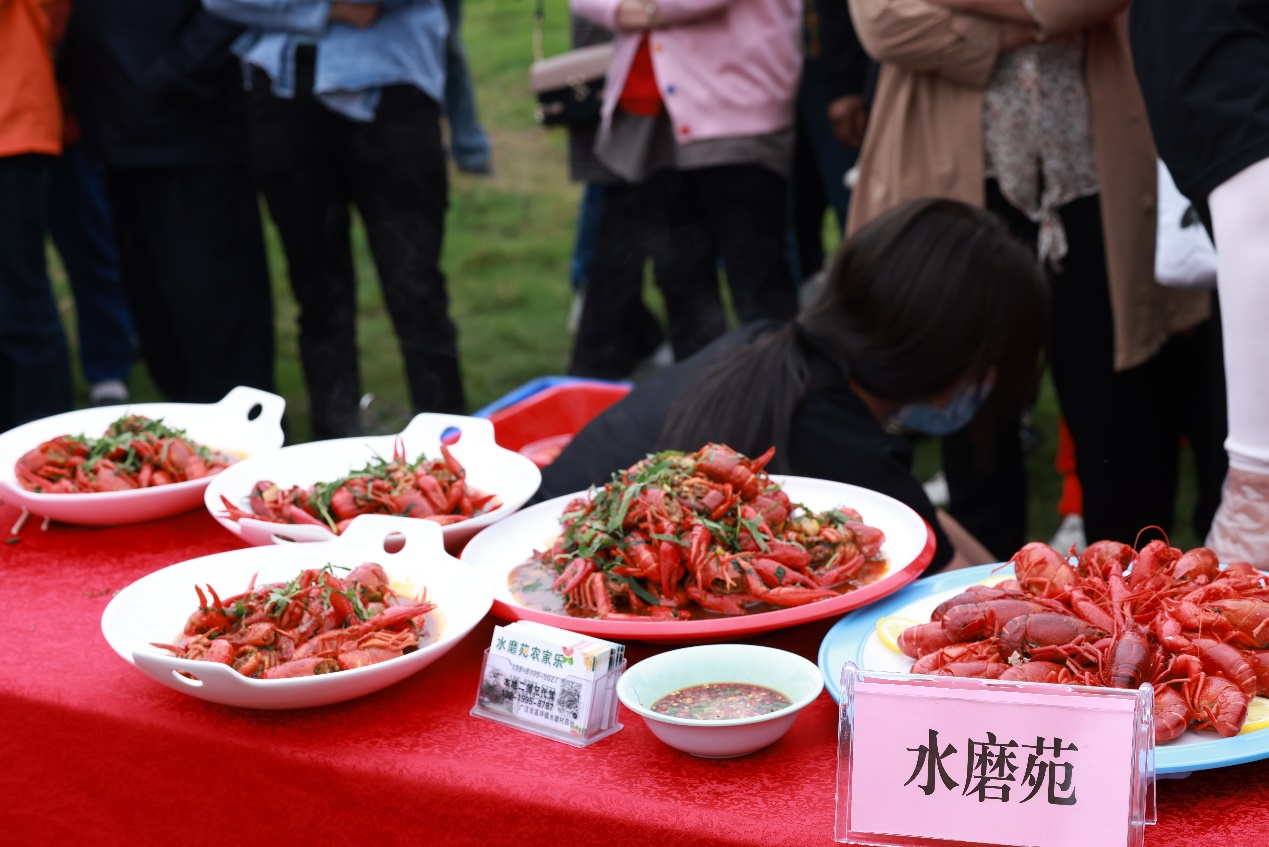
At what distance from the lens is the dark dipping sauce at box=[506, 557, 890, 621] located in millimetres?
1561

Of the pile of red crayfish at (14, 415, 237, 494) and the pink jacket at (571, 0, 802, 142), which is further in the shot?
the pink jacket at (571, 0, 802, 142)

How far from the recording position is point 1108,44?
9.75ft

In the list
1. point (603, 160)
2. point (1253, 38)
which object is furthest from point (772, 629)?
point (603, 160)

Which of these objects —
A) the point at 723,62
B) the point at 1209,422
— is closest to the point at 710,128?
the point at 723,62

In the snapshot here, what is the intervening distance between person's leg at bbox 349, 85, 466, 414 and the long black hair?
185cm

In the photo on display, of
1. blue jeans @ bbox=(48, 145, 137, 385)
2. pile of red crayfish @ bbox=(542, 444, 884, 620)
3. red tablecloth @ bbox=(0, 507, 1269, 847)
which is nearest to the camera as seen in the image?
red tablecloth @ bbox=(0, 507, 1269, 847)

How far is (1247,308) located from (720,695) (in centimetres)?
87

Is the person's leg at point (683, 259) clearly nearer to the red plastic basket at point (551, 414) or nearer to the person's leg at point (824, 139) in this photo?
the person's leg at point (824, 139)

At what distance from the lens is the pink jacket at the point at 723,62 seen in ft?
11.8

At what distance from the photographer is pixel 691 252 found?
4281 millimetres

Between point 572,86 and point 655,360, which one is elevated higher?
point 572,86

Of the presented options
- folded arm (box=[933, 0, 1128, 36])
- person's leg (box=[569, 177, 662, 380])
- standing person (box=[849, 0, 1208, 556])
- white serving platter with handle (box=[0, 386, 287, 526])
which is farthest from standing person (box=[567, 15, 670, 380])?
white serving platter with handle (box=[0, 386, 287, 526])

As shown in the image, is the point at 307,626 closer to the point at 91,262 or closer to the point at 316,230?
the point at 316,230

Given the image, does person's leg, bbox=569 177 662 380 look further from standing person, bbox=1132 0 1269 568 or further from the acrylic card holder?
the acrylic card holder
